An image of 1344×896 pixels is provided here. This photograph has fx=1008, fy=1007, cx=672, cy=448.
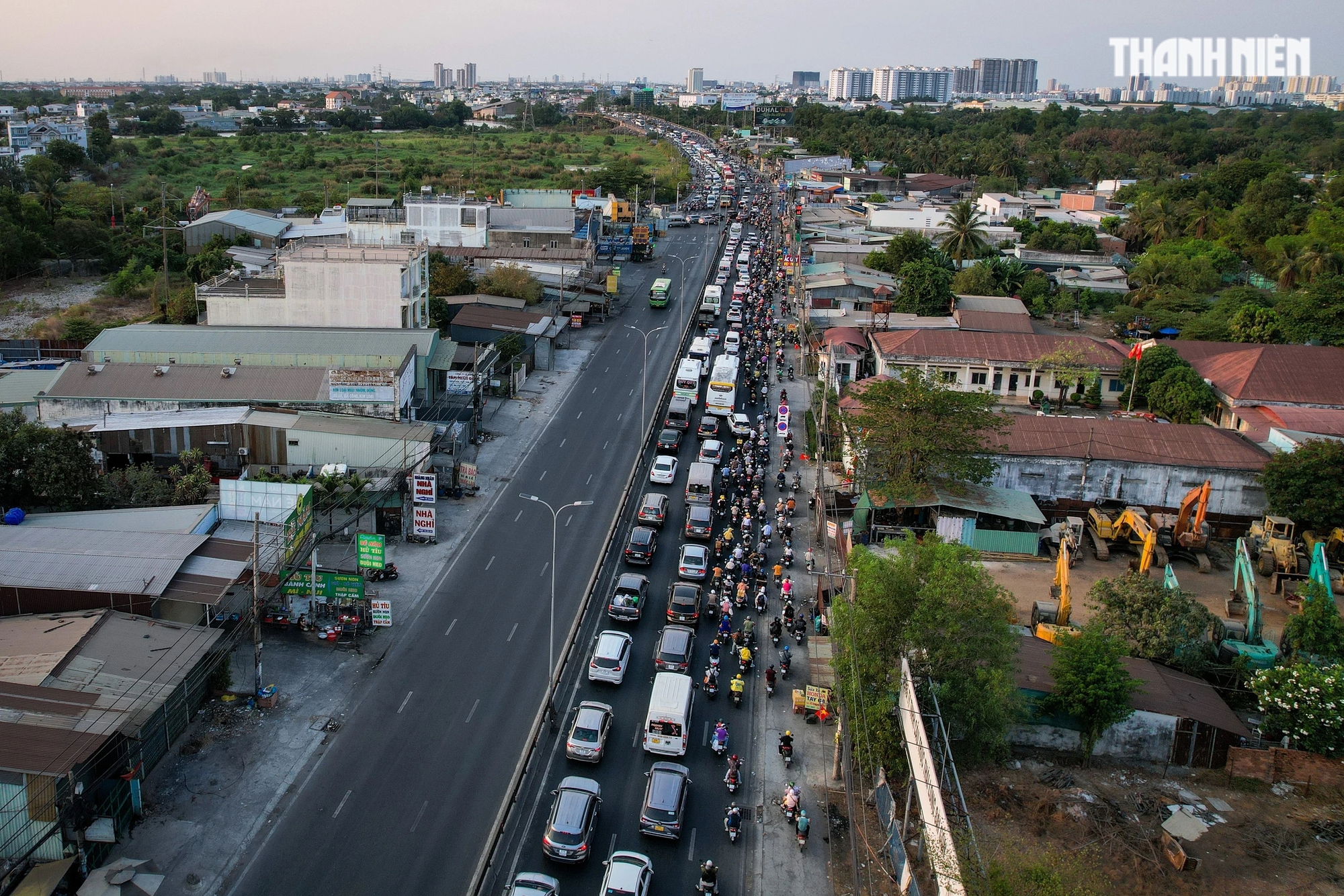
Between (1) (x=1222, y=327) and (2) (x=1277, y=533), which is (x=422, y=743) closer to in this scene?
(2) (x=1277, y=533)

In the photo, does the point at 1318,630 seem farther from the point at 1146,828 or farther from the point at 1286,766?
the point at 1146,828

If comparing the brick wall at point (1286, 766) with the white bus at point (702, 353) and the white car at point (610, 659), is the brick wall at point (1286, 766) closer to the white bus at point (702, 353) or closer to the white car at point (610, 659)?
the white car at point (610, 659)

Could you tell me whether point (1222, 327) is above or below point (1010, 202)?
below

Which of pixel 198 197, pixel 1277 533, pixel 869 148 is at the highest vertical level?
pixel 869 148

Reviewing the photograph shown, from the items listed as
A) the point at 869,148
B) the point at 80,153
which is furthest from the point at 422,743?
the point at 869,148

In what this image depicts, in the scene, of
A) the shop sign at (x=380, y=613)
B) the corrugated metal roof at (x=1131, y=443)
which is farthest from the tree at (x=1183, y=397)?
the shop sign at (x=380, y=613)
